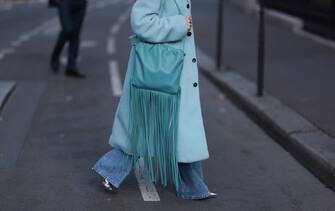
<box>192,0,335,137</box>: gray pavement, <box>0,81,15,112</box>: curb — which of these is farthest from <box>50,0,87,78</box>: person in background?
<box>192,0,335,137</box>: gray pavement

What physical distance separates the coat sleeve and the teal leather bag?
80mm

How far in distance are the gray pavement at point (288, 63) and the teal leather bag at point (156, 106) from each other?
95.9 inches

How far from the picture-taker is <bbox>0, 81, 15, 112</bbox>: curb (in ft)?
30.6

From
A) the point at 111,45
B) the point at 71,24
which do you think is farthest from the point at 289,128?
the point at 111,45

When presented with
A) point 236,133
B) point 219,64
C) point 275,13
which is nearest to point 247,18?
point 275,13

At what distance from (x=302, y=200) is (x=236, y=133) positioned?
2.35 m

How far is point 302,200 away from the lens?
5.74 m

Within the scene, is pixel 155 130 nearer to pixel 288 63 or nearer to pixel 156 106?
pixel 156 106

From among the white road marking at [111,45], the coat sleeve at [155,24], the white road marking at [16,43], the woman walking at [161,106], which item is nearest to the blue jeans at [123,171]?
the woman walking at [161,106]

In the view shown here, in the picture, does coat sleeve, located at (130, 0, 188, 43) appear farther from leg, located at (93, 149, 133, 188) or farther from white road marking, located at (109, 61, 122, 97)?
white road marking, located at (109, 61, 122, 97)

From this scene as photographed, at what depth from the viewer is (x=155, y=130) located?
541 centimetres

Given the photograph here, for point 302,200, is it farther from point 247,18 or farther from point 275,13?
point 247,18

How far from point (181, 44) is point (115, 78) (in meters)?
6.12

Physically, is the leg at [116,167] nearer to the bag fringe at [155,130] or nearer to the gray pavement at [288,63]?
the bag fringe at [155,130]
